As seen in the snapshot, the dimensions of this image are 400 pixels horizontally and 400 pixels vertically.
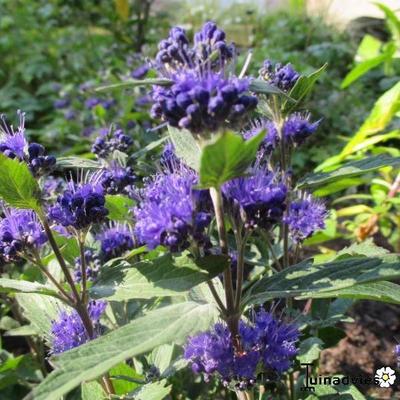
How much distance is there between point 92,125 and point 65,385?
10.2ft

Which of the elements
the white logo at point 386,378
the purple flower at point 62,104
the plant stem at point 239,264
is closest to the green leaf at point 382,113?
the white logo at point 386,378

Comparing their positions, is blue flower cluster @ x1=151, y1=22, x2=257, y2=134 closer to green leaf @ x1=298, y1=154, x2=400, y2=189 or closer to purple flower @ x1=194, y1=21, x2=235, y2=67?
purple flower @ x1=194, y1=21, x2=235, y2=67

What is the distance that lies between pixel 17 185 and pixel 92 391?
54 cm

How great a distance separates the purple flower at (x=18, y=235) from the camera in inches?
45.7

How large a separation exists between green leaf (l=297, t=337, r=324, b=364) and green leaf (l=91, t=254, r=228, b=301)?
53 centimetres

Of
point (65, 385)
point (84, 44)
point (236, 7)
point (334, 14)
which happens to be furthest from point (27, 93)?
point (65, 385)

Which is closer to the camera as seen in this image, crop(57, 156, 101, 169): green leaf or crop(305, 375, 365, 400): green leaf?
crop(57, 156, 101, 169): green leaf

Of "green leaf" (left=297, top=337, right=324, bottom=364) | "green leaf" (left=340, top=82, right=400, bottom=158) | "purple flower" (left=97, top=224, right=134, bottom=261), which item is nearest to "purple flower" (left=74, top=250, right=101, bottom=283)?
"purple flower" (left=97, top=224, right=134, bottom=261)

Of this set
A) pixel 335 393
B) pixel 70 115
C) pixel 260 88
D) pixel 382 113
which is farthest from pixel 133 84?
pixel 70 115

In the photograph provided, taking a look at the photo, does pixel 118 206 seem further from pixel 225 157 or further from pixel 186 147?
pixel 225 157

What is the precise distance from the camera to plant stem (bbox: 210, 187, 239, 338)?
37.7 inches

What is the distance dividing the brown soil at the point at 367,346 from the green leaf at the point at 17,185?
4.49 feet

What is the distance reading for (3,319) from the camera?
6.34 feet

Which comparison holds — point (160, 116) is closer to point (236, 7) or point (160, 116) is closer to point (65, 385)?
point (65, 385)
